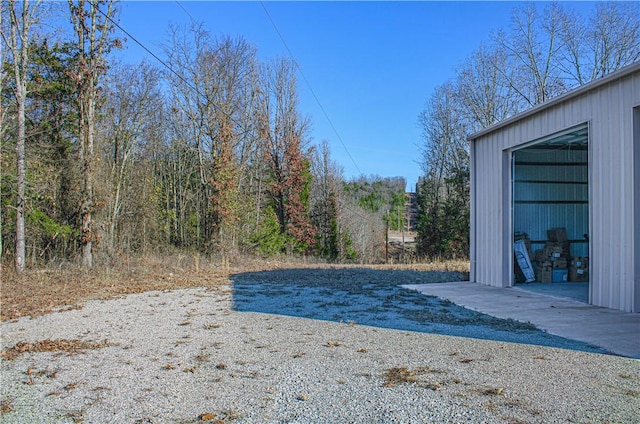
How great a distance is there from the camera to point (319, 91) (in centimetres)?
1952

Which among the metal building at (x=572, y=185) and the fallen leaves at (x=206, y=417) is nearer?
the fallen leaves at (x=206, y=417)

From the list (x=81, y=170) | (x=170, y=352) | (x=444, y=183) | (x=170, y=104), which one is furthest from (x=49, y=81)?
(x=444, y=183)

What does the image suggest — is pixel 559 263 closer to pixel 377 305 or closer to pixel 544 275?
pixel 544 275

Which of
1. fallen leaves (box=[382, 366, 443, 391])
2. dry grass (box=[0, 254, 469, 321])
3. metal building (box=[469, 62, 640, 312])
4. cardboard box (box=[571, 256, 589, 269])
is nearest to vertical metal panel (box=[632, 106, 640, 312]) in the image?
metal building (box=[469, 62, 640, 312])

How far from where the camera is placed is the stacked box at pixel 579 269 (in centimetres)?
1088

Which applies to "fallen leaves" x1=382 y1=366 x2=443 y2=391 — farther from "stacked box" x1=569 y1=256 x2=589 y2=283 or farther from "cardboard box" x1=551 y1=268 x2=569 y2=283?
"stacked box" x1=569 y1=256 x2=589 y2=283

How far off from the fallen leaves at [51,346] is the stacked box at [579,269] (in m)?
10.3

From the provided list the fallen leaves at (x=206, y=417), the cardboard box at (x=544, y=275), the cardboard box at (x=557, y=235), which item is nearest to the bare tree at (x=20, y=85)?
the fallen leaves at (x=206, y=417)

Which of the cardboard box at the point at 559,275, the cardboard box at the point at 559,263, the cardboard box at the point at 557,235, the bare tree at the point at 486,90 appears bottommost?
the cardboard box at the point at 559,275

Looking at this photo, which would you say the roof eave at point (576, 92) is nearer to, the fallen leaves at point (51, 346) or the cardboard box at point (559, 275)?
the cardboard box at point (559, 275)

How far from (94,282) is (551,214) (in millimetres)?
11140

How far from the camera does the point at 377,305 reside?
764 cm

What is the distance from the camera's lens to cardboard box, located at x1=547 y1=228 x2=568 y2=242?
11.2 metres

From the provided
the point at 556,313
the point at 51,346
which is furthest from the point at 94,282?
the point at 556,313
